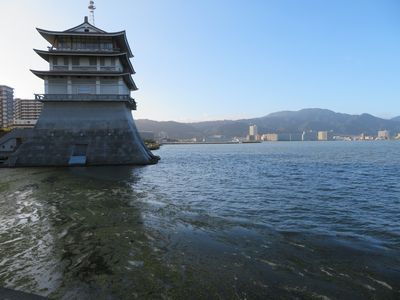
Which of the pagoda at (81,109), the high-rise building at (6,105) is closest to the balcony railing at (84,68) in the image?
the pagoda at (81,109)

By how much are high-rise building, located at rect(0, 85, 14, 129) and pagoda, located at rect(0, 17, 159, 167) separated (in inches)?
3831

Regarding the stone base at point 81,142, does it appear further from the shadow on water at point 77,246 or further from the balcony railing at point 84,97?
the shadow on water at point 77,246

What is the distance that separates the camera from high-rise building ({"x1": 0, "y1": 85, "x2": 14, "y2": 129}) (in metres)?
132

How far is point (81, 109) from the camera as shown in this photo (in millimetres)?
46438

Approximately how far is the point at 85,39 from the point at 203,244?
43.2m

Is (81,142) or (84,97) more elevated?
(84,97)

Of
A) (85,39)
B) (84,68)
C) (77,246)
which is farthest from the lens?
(85,39)

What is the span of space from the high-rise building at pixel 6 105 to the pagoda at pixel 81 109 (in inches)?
3831

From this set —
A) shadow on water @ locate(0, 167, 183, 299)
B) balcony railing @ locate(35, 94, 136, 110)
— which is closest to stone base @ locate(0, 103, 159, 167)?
balcony railing @ locate(35, 94, 136, 110)

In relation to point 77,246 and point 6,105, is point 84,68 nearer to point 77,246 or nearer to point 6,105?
point 77,246

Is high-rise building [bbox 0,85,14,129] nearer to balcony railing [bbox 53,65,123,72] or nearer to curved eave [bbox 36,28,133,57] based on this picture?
curved eave [bbox 36,28,133,57]

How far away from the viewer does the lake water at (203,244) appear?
337 inches

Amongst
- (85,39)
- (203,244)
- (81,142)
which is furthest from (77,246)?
(85,39)

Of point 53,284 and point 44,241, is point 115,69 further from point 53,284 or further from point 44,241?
point 53,284
